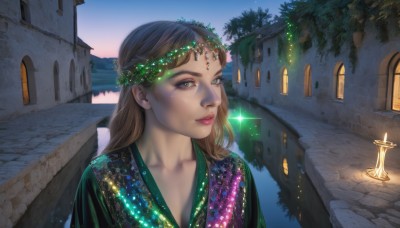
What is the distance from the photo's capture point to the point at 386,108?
280 inches

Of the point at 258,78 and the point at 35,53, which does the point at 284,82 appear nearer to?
the point at 258,78

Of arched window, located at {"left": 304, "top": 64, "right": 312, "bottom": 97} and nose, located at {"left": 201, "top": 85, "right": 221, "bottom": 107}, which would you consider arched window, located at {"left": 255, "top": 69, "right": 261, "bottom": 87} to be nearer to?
arched window, located at {"left": 304, "top": 64, "right": 312, "bottom": 97}

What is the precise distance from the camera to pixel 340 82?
951cm

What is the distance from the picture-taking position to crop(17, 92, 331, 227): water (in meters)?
4.11

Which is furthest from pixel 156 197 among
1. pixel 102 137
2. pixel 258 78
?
pixel 258 78

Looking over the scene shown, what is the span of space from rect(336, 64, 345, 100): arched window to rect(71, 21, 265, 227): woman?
30.1 feet

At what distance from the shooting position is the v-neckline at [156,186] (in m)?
1.31

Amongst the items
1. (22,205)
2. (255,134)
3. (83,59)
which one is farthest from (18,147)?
(83,59)

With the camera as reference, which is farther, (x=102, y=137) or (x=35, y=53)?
(x=35, y=53)

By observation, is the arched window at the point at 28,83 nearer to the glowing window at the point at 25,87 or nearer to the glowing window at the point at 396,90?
the glowing window at the point at 25,87

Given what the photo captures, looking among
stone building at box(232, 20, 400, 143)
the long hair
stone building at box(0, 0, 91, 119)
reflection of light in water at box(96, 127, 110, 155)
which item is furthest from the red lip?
stone building at box(0, 0, 91, 119)

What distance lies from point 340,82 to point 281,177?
5.47 meters

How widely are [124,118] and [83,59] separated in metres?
24.0

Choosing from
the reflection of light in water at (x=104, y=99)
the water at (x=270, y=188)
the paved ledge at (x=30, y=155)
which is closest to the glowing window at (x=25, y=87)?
the paved ledge at (x=30, y=155)
